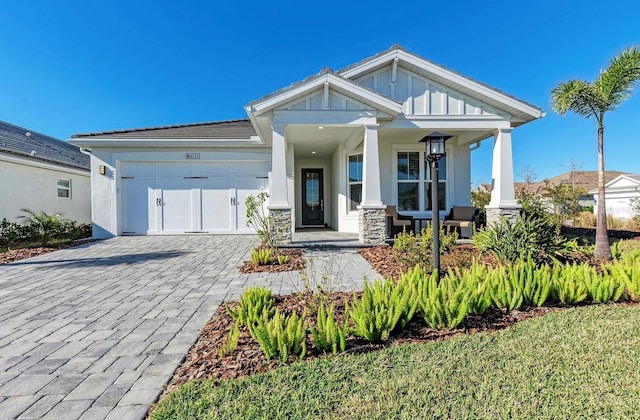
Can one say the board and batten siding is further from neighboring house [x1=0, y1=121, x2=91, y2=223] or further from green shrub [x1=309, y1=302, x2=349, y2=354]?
neighboring house [x1=0, y1=121, x2=91, y2=223]

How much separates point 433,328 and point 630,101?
8.53 metres

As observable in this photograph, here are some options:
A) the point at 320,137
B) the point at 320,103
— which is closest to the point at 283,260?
the point at 320,103

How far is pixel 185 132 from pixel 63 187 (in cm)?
657

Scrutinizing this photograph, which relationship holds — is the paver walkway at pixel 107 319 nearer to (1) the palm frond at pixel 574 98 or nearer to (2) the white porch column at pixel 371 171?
(2) the white porch column at pixel 371 171

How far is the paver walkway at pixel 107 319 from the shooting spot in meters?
2.18

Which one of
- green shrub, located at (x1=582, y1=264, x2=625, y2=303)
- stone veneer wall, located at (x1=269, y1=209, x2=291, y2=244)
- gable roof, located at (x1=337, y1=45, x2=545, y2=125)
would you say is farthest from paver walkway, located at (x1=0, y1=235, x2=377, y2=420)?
gable roof, located at (x1=337, y1=45, x2=545, y2=125)

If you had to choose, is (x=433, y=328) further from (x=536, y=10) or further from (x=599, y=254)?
(x=536, y=10)

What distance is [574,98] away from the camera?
755 cm

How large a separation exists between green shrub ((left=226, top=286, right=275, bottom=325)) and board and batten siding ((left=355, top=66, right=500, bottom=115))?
7249mm

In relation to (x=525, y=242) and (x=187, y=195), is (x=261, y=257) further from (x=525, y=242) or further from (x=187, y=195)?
(x=187, y=195)

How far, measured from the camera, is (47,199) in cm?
1234

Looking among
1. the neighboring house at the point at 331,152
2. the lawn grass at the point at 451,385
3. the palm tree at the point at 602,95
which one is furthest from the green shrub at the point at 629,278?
the neighboring house at the point at 331,152

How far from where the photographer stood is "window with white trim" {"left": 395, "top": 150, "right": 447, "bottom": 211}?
Result: 10664 mm

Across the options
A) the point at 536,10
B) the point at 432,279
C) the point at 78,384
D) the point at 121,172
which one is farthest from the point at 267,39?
the point at 78,384
